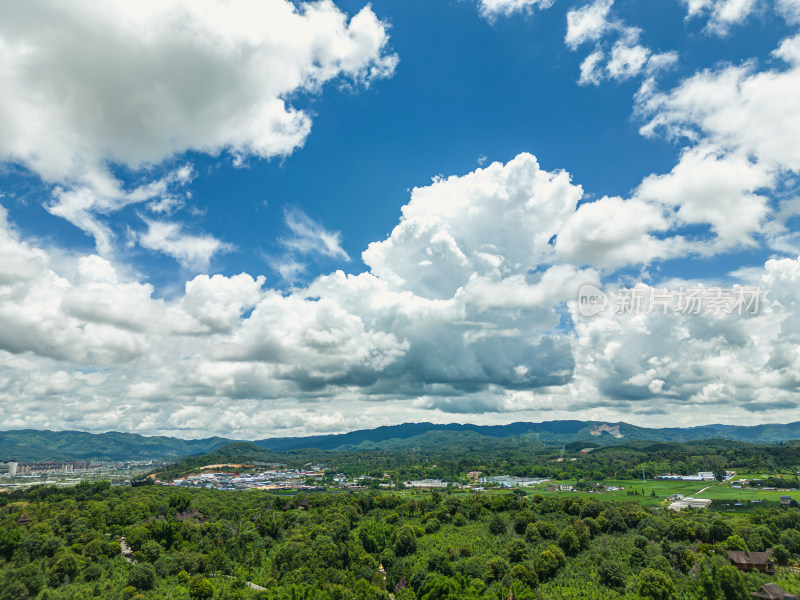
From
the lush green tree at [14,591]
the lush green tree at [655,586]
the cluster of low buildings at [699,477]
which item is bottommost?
the cluster of low buildings at [699,477]

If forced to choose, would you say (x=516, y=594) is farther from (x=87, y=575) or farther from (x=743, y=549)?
(x=87, y=575)

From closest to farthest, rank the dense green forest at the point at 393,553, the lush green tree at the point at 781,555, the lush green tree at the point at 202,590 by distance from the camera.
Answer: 1. the dense green forest at the point at 393,553
2. the lush green tree at the point at 202,590
3. the lush green tree at the point at 781,555

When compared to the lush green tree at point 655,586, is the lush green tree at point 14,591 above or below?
above

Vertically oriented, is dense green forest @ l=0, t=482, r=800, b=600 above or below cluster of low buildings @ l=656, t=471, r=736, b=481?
above

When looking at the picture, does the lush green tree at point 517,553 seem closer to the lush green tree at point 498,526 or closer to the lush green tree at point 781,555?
the lush green tree at point 498,526

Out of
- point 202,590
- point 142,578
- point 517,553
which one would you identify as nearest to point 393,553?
point 517,553

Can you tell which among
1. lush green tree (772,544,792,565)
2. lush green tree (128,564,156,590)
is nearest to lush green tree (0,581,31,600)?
lush green tree (128,564,156,590)

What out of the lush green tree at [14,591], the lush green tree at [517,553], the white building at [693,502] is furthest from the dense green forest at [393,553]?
the white building at [693,502]

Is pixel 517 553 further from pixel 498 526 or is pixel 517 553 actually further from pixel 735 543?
pixel 735 543

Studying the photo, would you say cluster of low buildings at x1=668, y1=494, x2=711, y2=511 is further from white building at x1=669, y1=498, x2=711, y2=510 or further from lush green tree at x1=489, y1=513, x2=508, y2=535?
lush green tree at x1=489, y1=513, x2=508, y2=535

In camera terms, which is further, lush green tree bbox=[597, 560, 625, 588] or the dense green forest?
lush green tree bbox=[597, 560, 625, 588]
